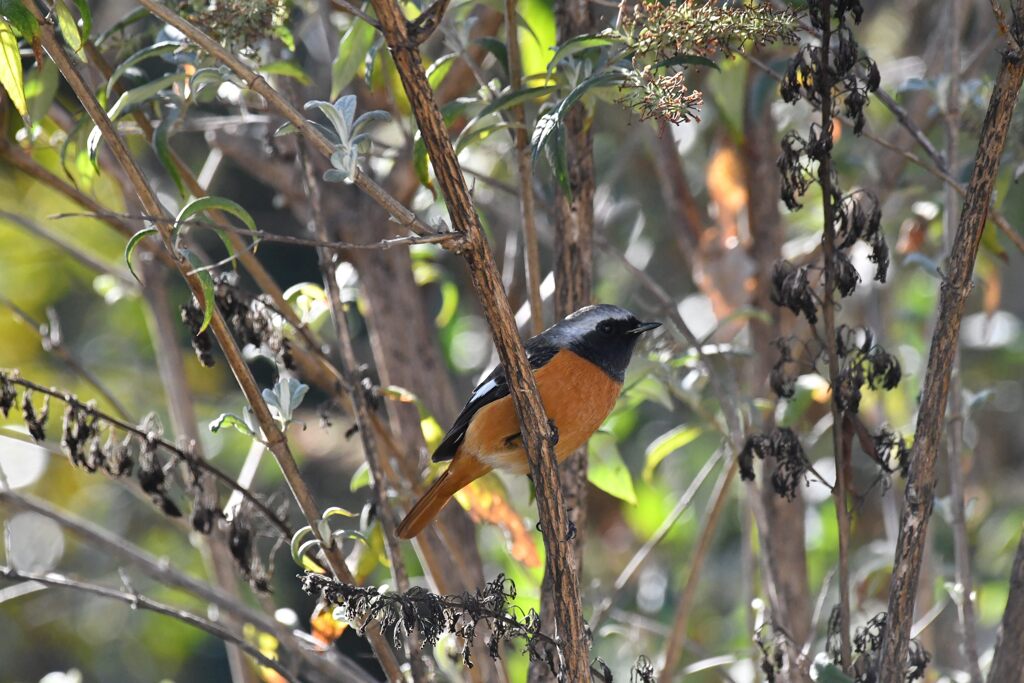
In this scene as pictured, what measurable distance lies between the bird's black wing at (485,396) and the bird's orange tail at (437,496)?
8 centimetres

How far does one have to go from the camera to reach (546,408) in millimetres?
3312

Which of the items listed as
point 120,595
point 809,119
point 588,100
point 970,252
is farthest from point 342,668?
point 809,119

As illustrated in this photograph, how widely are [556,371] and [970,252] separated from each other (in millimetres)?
1429

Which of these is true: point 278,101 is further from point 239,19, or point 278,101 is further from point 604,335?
point 604,335

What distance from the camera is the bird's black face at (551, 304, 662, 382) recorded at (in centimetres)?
329

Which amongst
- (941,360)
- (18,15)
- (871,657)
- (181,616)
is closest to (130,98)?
(18,15)

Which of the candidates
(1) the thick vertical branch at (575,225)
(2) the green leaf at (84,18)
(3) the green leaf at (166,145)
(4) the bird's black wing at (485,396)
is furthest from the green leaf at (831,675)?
(2) the green leaf at (84,18)

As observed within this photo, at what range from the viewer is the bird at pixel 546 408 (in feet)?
10.4

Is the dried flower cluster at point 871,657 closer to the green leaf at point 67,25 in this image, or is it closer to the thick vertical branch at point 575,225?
the thick vertical branch at point 575,225

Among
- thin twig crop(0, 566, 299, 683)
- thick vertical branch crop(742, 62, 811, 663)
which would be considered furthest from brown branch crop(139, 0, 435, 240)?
thick vertical branch crop(742, 62, 811, 663)

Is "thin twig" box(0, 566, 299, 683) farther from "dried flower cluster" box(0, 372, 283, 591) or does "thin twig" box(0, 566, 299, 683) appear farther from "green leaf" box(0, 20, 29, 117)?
"green leaf" box(0, 20, 29, 117)

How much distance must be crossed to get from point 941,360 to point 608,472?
1.20 meters

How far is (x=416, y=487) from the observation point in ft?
11.4

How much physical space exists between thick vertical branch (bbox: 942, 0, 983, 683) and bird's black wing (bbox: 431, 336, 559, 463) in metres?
1.13
